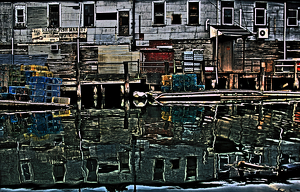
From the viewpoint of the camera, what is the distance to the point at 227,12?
90.3ft

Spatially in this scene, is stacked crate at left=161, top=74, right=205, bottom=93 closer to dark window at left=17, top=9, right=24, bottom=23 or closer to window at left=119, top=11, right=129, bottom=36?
window at left=119, top=11, right=129, bottom=36

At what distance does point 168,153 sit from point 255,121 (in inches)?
260

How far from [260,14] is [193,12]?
5.02 meters

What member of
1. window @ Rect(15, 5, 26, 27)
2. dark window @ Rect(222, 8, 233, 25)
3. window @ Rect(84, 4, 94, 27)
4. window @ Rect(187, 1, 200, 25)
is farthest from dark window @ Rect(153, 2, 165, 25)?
window @ Rect(15, 5, 26, 27)

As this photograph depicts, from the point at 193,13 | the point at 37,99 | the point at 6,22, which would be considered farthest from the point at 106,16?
the point at 37,99

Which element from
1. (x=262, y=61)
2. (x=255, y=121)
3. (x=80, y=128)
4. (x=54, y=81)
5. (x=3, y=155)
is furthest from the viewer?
(x=262, y=61)

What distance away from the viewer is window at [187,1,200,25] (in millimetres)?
27500

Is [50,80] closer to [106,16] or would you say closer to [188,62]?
[106,16]

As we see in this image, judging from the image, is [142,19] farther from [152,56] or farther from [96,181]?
[96,181]

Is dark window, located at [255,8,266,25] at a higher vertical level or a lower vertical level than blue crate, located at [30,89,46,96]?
higher

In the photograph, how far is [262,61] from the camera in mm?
25922

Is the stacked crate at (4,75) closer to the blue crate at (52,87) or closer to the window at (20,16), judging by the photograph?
the blue crate at (52,87)

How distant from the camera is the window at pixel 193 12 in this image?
27500 millimetres

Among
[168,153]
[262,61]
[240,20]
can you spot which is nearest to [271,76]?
[262,61]
